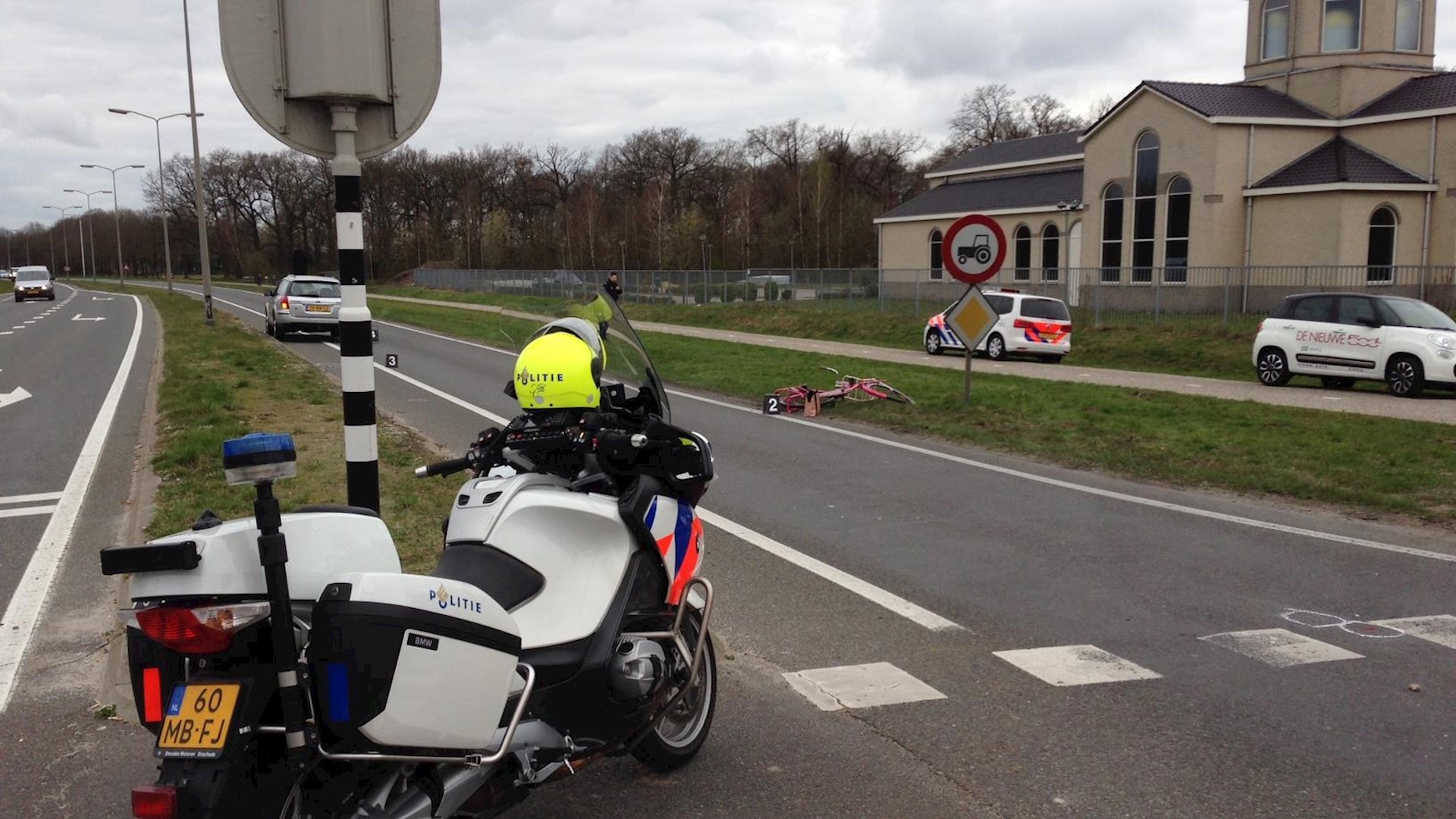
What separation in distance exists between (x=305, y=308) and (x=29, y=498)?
68.6 ft

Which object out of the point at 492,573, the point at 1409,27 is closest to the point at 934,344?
the point at 1409,27

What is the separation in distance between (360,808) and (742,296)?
39140mm

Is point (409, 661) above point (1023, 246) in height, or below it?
below

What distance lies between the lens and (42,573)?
689 centimetres

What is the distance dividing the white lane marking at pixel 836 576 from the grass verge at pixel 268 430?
2050 millimetres

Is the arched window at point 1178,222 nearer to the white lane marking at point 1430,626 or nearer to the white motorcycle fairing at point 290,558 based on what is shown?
the white lane marking at point 1430,626

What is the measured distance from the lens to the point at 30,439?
12258 mm

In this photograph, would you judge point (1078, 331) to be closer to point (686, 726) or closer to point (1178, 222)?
point (1178, 222)

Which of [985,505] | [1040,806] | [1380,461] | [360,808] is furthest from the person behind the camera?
[1380,461]

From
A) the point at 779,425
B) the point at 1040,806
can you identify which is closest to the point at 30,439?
the point at 779,425

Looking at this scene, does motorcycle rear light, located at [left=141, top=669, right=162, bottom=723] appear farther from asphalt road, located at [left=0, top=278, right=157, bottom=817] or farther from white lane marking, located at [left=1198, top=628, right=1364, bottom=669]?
white lane marking, located at [left=1198, top=628, right=1364, bottom=669]

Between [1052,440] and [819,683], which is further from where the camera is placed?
[1052,440]

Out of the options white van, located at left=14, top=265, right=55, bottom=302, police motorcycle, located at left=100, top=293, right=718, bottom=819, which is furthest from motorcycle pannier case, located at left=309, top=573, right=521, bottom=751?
white van, located at left=14, top=265, right=55, bottom=302

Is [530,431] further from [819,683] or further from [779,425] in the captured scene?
[779,425]
